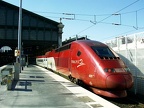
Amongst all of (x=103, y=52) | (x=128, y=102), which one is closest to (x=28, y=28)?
(x=103, y=52)

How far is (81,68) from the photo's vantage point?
15211 millimetres

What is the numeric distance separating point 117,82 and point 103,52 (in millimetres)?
2802

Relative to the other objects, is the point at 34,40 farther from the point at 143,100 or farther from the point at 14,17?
the point at 143,100

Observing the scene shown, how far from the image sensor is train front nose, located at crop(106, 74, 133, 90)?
12.3 metres

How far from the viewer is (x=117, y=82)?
12.3 meters

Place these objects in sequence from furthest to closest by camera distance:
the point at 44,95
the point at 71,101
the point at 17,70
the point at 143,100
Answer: the point at 17,70 → the point at 143,100 → the point at 44,95 → the point at 71,101

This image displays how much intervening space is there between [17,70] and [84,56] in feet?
18.2

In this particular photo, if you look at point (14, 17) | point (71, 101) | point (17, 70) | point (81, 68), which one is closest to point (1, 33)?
point (14, 17)

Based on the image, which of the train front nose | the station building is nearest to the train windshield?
the train front nose

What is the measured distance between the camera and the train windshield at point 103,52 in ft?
47.1

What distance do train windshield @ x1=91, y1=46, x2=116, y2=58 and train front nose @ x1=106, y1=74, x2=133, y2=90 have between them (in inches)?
74.1

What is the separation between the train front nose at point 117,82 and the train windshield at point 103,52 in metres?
1.88

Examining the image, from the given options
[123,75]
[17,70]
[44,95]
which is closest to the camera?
[44,95]

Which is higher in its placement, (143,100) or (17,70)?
(17,70)
